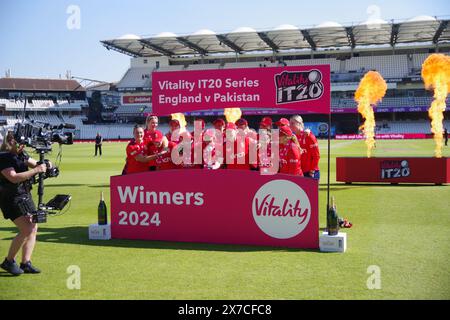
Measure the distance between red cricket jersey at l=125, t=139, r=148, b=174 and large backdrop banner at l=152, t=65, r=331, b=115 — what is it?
3.55 ft

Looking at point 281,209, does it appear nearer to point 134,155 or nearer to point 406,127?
point 134,155

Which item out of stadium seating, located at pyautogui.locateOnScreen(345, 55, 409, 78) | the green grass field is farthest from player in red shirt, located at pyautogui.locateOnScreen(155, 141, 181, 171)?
stadium seating, located at pyautogui.locateOnScreen(345, 55, 409, 78)

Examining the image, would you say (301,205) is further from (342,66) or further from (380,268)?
(342,66)

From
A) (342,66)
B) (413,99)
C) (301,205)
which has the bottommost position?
(301,205)

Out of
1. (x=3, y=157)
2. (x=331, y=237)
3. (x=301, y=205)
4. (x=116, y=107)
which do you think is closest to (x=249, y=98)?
(x=301, y=205)

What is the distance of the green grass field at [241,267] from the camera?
201 inches

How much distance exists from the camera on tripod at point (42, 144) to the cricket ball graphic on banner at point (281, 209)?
2810 millimetres

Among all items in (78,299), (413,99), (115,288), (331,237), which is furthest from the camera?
(413,99)

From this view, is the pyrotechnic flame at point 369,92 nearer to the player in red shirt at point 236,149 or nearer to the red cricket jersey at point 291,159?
the player in red shirt at point 236,149

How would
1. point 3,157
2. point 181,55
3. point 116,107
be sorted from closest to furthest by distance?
point 3,157 < point 181,55 < point 116,107

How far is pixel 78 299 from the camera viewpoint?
4.93 metres

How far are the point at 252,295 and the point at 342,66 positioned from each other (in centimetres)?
6605

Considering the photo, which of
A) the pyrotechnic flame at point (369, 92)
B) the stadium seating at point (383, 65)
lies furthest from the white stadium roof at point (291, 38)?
the pyrotechnic flame at point (369, 92)

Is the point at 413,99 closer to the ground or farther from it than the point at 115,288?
farther from it
